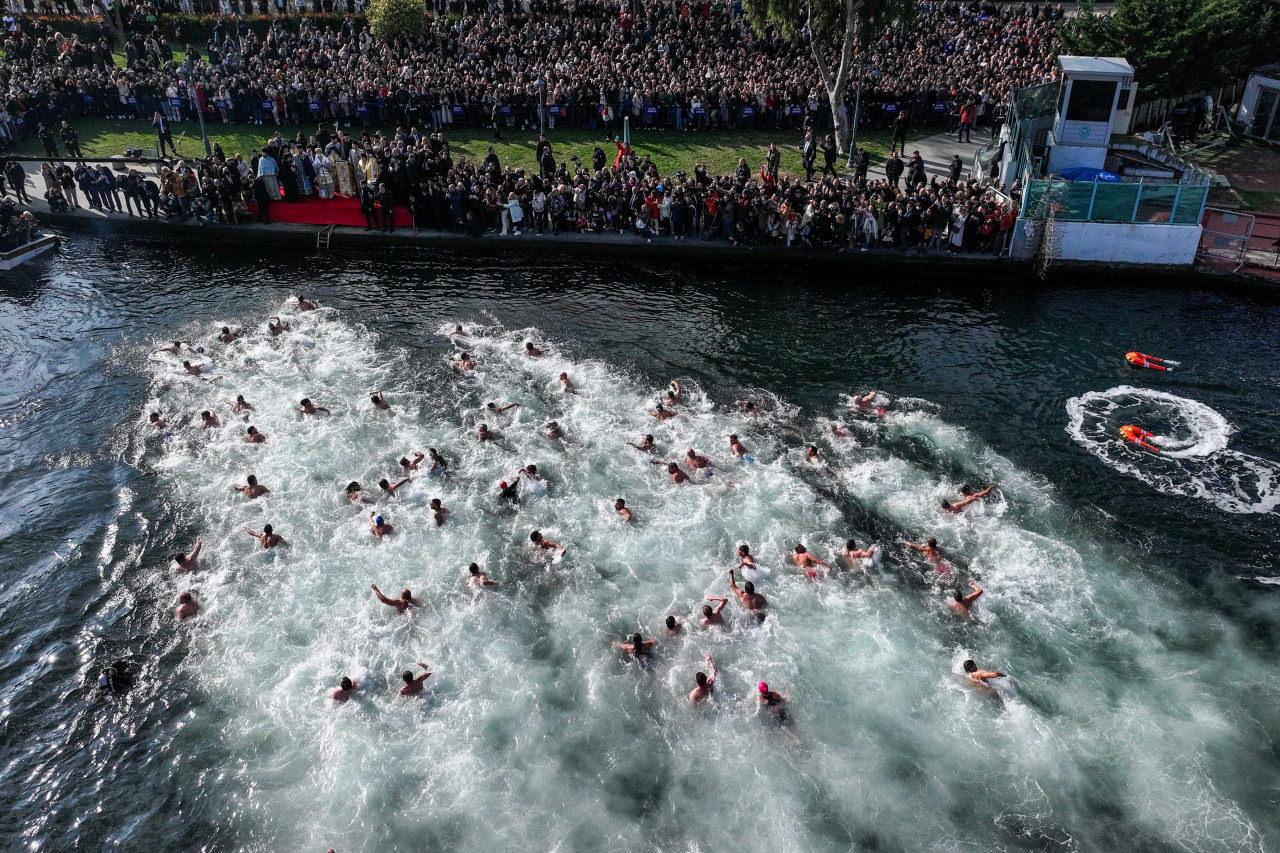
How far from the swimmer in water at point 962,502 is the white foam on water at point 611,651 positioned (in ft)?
1.04

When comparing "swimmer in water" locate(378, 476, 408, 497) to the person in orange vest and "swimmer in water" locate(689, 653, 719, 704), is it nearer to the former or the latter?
"swimmer in water" locate(689, 653, 719, 704)

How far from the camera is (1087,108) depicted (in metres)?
30.9

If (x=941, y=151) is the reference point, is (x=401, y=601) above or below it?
below

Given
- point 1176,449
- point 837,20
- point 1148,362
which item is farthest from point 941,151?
point 1176,449

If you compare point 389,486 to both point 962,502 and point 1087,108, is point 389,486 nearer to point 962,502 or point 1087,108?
point 962,502

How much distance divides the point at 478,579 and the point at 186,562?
6173 millimetres

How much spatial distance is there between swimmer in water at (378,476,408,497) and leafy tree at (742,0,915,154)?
2339 centimetres

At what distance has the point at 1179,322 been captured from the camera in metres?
26.7

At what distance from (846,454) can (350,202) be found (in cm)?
2225

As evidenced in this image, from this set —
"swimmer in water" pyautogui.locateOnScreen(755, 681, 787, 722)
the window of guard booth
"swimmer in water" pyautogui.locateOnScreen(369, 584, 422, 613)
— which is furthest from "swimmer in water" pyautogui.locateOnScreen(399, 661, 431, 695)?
the window of guard booth

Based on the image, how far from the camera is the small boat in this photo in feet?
106

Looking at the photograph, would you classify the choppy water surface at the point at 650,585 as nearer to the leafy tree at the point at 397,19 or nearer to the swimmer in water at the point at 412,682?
the swimmer in water at the point at 412,682

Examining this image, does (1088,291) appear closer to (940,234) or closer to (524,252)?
(940,234)

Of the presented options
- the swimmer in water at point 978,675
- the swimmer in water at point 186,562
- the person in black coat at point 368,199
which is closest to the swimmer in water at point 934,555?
the swimmer in water at point 978,675
